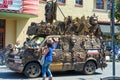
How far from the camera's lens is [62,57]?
1512 centimetres

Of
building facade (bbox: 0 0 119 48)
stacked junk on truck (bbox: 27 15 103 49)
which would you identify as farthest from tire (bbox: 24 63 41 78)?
building facade (bbox: 0 0 119 48)

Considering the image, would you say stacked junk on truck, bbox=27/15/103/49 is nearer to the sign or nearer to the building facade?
the building facade

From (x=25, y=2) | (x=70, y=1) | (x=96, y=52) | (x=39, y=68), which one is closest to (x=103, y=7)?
(x=70, y=1)

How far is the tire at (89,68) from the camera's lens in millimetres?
15859

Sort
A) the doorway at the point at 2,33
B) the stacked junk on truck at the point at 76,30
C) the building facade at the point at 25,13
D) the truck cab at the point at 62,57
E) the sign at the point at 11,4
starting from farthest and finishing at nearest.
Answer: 1. the doorway at the point at 2,33
2. the building facade at the point at 25,13
3. the sign at the point at 11,4
4. the stacked junk on truck at the point at 76,30
5. the truck cab at the point at 62,57

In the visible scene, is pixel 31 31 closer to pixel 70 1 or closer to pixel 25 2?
pixel 25 2

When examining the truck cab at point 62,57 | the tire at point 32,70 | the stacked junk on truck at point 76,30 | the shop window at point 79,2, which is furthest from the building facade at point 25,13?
the tire at point 32,70

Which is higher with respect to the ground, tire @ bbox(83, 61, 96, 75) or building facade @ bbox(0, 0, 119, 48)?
building facade @ bbox(0, 0, 119, 48)

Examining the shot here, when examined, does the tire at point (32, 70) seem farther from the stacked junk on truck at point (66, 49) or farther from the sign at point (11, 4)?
the sign at point (11, 4)

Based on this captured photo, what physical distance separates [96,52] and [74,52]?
120 centimetres

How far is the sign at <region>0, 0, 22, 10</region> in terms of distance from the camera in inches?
965

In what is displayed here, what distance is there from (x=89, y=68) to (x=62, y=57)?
64.4 inches

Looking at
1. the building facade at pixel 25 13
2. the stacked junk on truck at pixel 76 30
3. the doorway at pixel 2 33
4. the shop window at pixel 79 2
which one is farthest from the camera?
the shop window at pixel 79 2

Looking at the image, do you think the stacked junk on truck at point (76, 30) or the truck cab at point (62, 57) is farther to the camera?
the stacked junk on truck at point (76, 30)
